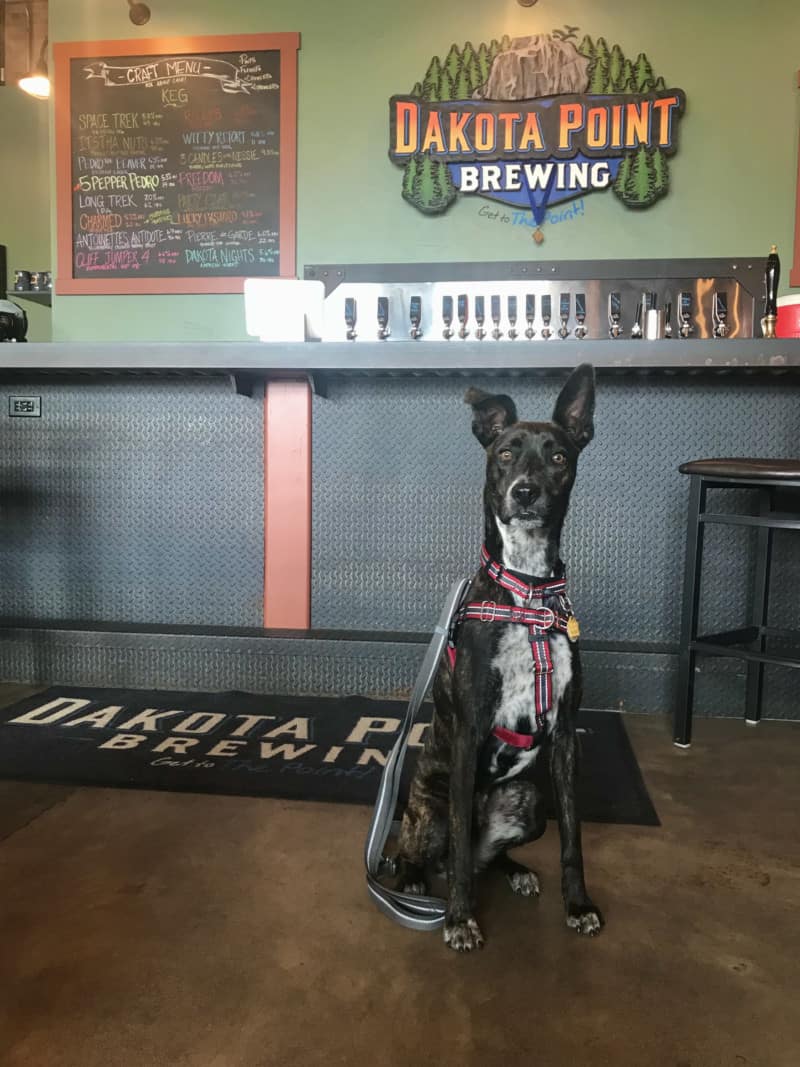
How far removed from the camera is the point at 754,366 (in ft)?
7.38

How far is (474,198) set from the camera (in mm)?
3941

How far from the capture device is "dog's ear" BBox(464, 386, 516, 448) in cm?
149

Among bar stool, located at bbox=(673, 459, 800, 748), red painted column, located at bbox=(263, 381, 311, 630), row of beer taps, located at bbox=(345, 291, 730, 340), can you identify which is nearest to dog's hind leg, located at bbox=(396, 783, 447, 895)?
bar stool, located at bbox=(673, 459, 800, 748)

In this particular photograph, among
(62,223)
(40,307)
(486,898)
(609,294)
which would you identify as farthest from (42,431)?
(40,307)

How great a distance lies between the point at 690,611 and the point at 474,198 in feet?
8.37

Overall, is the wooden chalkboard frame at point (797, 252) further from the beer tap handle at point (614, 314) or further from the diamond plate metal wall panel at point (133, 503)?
the diamond plate metal wall panel at point (133, 503)

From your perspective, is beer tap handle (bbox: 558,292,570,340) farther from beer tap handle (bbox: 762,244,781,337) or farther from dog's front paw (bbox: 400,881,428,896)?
dog's front paw (bbox: 400,881,428,896)

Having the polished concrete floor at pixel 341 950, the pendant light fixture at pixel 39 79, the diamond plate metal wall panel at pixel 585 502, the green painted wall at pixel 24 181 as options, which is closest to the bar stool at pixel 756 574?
the diamond plate metal wall panel at pixel 585 502

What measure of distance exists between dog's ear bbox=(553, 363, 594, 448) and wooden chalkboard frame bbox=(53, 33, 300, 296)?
291cm

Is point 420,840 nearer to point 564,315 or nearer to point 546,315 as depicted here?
point 564,315

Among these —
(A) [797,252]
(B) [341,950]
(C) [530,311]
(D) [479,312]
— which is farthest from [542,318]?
(B) [341,950]

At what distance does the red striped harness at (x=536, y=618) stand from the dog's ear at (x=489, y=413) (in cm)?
26

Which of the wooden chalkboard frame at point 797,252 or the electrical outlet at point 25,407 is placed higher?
the wooden chalkboard frame at point 797,252

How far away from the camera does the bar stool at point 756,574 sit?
215 cm
